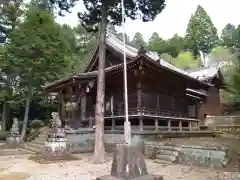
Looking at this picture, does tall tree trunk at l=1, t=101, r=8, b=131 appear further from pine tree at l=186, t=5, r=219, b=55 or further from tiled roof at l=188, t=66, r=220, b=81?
pine tree at l=186, t=5, r=219, b=55

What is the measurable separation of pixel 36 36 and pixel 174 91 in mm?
12720

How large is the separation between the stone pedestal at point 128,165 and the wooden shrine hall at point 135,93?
8547mm

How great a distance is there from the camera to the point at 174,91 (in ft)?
71.3

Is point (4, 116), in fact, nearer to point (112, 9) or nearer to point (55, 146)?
point (55, 146)

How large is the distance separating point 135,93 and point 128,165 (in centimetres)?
1098

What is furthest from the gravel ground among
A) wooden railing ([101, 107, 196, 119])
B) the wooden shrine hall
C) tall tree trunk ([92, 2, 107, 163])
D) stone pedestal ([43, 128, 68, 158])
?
the wooden shrine hall

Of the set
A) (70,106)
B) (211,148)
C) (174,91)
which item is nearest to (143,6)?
(211,148)

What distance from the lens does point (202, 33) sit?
6272 cm

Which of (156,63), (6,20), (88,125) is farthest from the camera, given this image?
(6,20)

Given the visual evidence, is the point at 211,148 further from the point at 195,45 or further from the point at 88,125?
the point at 195,45

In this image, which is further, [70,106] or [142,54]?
[70,106]

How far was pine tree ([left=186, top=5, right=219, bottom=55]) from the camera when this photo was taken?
62.6 m

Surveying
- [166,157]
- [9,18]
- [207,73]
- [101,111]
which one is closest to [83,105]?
[101,111]

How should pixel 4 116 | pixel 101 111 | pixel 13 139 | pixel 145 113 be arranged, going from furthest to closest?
pixel 4 116 → pixel 13 139 → pixel 145 113 → pixel 101 111
